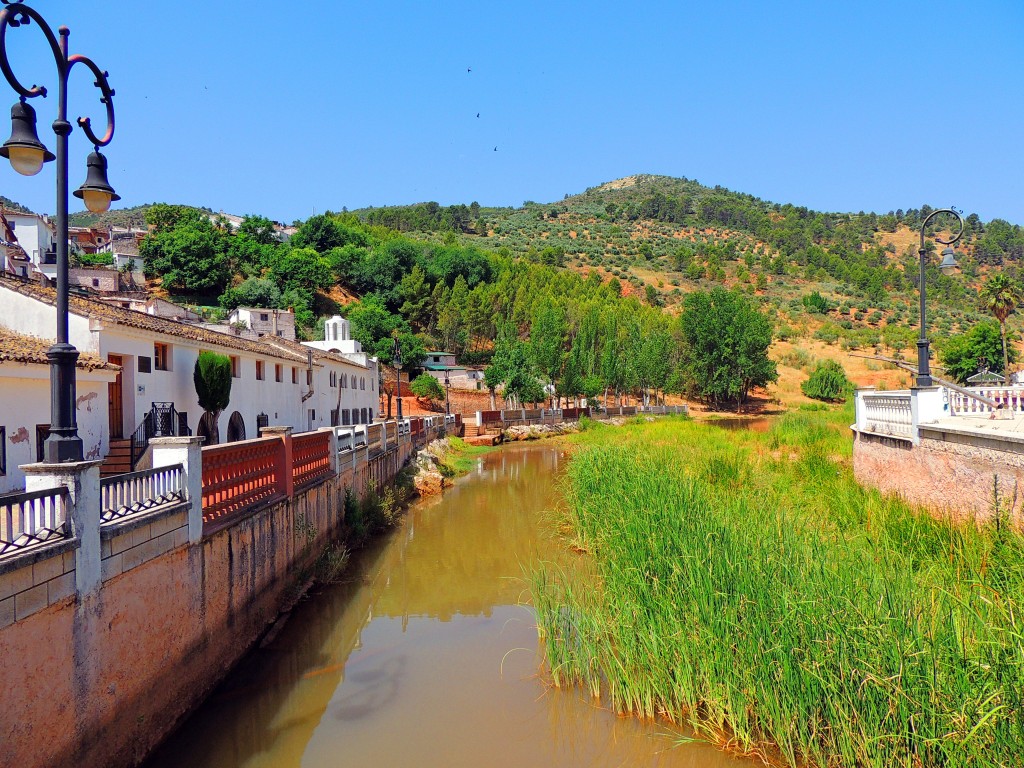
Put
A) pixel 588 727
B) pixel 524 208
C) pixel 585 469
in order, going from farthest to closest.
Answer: pixel 524 208
pixel 585 469
pixel 588 727

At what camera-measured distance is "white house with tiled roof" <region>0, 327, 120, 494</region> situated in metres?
10.4

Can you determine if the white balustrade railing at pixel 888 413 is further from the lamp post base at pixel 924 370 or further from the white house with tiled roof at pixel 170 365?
the white house with tiled roof at pixel 170 365

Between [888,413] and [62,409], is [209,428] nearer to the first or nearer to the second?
[62,409]

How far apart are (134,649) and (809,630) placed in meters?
5.77

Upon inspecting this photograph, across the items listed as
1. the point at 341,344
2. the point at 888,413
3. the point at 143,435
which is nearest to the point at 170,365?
the point at 143,435

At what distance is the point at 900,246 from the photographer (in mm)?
123062

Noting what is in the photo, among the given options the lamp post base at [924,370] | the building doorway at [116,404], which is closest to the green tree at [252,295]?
the building doorway at [116,404]

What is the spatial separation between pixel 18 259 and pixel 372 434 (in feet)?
95.5

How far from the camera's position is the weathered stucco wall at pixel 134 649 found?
4.47m

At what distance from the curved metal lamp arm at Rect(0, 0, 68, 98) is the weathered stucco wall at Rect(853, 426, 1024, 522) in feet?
36.1

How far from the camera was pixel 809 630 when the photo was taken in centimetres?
507

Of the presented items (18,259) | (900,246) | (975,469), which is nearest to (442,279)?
(18,259)

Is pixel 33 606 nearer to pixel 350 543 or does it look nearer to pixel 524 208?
pixel 350 543

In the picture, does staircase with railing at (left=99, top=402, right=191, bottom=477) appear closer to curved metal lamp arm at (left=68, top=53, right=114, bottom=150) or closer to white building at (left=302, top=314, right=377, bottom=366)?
curved metal lamp arm at (left=68, top=53, right=114, bottom=150)
